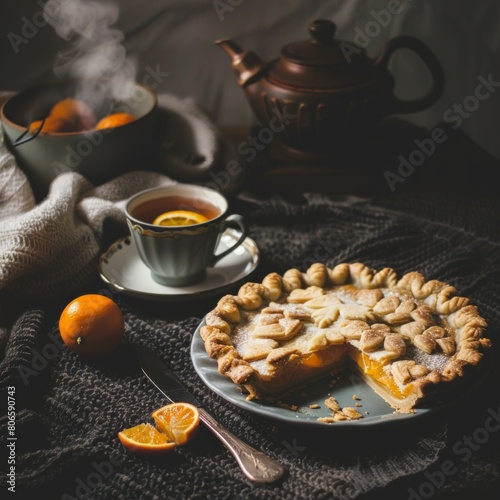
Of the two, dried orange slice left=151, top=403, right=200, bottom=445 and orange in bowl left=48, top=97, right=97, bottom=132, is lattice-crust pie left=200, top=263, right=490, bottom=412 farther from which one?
orange in bowl left=48, top=97, right=97, bottom=132

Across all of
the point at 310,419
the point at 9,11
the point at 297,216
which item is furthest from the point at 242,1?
the point at 310,419

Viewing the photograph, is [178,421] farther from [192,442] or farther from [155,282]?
[155,282]

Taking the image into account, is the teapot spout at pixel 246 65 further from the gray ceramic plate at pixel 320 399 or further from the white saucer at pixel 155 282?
the gray ceramic plate at pixel 320 399

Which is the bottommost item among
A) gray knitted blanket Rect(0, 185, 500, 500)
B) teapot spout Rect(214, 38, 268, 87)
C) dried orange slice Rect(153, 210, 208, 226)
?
gray knitted blanket Rect(0, 185, 500, 500)

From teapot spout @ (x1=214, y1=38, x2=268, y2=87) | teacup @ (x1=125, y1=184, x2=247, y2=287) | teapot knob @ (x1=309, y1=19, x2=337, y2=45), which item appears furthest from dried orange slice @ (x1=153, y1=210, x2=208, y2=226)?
teapot knob @ (x1=309, y1=19, x2=337, y2=45)

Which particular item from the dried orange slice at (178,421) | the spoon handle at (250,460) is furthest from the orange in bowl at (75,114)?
the spoon handle at (250,460)

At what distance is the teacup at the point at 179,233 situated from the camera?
2.12 metres

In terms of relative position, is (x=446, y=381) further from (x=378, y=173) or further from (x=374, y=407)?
(x=378, y=173)

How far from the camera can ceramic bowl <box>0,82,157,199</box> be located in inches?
99.3

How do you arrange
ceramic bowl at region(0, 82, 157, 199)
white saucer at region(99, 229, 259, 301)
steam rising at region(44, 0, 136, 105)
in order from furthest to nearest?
steam rising at region(44, 0, 136, 105)
ceramic bowl at region(0, 82, 157, 199)
white saucer at region(99, 229, 259, 301)

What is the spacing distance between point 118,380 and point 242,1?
7.02 feet

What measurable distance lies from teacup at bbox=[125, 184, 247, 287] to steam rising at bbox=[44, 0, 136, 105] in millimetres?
763

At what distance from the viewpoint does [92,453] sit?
1.57 meters

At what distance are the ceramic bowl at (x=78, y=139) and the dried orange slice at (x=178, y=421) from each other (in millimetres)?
1214
